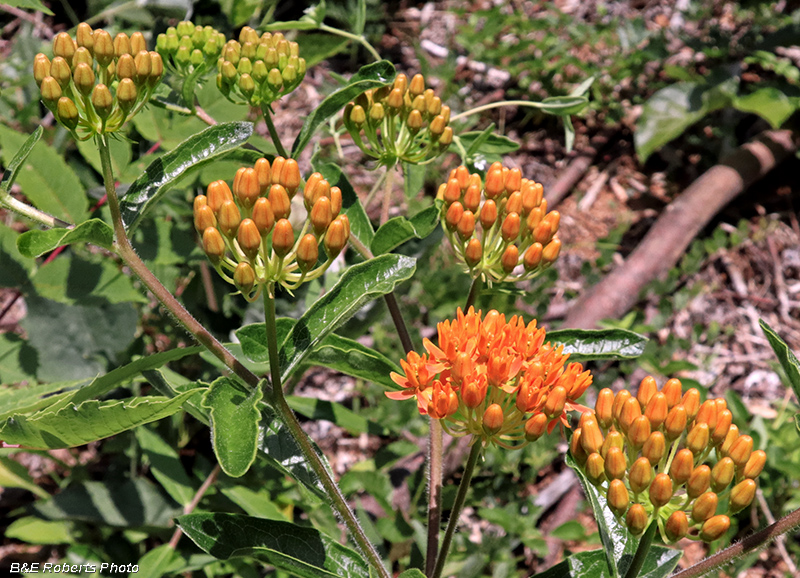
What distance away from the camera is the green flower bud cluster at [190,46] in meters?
2.04

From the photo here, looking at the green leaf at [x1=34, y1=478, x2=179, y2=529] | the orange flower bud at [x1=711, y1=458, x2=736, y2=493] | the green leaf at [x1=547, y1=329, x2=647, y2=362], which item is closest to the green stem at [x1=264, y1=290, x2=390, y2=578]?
the green leaf at [x1=547, y1=329, x2=647, y2=362]

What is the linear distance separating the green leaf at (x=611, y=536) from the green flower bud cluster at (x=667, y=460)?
28 mm

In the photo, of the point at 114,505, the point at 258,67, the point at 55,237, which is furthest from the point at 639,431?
the point at 114,505

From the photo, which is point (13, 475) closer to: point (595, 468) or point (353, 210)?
point (353, 210)

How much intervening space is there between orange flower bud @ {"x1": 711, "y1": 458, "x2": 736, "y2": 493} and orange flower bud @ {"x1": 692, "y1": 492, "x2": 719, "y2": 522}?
4 cm

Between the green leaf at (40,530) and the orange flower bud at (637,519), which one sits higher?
the orange flower bud at (637,519)

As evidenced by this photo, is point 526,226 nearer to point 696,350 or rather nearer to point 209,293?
point 209,293

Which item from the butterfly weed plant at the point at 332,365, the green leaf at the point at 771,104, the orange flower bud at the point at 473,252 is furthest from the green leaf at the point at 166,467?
the green leaf at the point at 771,104

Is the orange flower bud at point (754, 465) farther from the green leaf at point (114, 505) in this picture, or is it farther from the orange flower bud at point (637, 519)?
the green leaf at point (114, 505)

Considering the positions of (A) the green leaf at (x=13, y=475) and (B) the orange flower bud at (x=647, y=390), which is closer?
(B) the orange flower bud at (x=647, y=390)

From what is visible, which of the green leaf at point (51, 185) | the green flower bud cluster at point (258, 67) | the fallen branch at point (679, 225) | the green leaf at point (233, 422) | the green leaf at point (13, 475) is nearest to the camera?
the green leaf at point (233, 422)

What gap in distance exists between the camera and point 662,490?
1351 mm

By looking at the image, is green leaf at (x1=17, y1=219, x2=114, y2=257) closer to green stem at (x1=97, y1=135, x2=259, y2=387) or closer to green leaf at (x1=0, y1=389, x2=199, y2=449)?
green stem at (x1=97, y1=135, x2=259, y2=387)

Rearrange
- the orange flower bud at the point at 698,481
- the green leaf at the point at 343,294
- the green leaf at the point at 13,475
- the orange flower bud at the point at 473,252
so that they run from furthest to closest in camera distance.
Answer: the green leaf at the point at 13,475 < the orange flower bud at the point at 473,252 < the green leaf at the point at 343,294 < the orange flower bud at the point at 698,481
